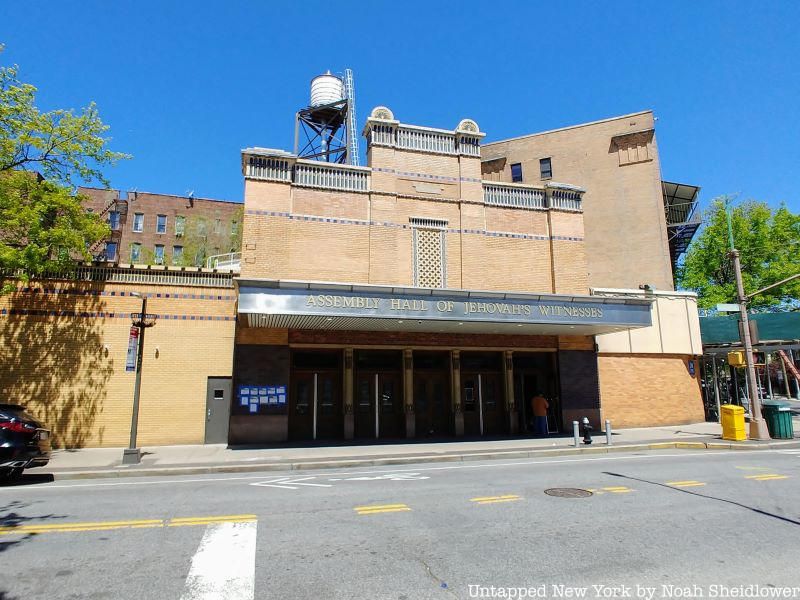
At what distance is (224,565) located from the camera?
17.9 feet

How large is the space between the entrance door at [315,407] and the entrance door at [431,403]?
9.98ft

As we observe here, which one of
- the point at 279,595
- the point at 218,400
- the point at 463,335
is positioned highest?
the point at 463,335

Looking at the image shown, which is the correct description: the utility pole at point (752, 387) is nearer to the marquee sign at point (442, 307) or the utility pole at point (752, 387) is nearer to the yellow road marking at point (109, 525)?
the marquee sign at point (442, 307)

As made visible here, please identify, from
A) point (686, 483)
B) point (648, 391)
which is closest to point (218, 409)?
point (686, 483)

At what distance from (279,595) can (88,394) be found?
15.1 metres

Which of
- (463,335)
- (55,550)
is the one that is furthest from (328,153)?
(55,550)

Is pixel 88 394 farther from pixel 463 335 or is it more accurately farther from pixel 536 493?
pixel 536 493

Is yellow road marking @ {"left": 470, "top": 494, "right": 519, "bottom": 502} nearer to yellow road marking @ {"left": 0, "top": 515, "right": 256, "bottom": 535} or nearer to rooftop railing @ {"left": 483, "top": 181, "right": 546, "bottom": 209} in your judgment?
yellow road marking @ {"left": 0, "top": 515, "right": 256, "bottom": 535}

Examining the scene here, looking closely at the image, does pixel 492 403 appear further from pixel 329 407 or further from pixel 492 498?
pixel 492 498

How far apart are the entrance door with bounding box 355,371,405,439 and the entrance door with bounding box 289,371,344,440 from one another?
2.50 feet

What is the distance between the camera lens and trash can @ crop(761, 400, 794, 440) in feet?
58.3

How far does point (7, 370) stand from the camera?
16.3m

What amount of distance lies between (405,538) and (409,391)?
1284cm

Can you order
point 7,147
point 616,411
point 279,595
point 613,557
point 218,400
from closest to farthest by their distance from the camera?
point 279,595 → point 613,557 → point 7,147 → point 218,400 → point 616,411
